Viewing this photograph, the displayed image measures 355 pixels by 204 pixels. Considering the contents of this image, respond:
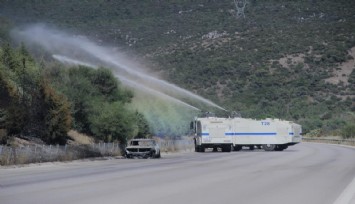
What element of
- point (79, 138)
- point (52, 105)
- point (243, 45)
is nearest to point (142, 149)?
point (79, 138)

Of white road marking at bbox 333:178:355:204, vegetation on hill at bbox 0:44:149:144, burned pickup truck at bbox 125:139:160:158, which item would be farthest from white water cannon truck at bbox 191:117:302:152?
white road marking at bbox 333:178:355:204

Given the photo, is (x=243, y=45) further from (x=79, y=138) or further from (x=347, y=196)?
(x=347, y=196)

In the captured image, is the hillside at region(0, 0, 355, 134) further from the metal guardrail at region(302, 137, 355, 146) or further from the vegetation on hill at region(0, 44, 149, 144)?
the vegetation on hill at region(0, 44, 149, 144)

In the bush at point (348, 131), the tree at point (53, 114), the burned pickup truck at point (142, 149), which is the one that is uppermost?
the bush at point (348, 131)

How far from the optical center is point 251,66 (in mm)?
104062

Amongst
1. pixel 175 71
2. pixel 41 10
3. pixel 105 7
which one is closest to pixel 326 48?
pixel 175 71

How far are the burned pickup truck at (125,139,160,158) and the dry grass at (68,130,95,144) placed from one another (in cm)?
455

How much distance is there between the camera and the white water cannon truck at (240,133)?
5859 cm

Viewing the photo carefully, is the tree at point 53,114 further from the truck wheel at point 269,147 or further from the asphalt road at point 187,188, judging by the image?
the truck wheel at point 269,147

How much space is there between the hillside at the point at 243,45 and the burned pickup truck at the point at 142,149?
40.8 m

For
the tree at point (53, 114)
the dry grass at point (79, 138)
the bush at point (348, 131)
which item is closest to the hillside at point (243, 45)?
the bush at point (348, 131)

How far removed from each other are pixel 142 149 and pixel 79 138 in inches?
255

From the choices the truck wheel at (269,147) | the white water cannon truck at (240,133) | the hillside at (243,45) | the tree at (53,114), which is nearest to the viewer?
the tree at (53,114)

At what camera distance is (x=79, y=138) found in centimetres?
4847
